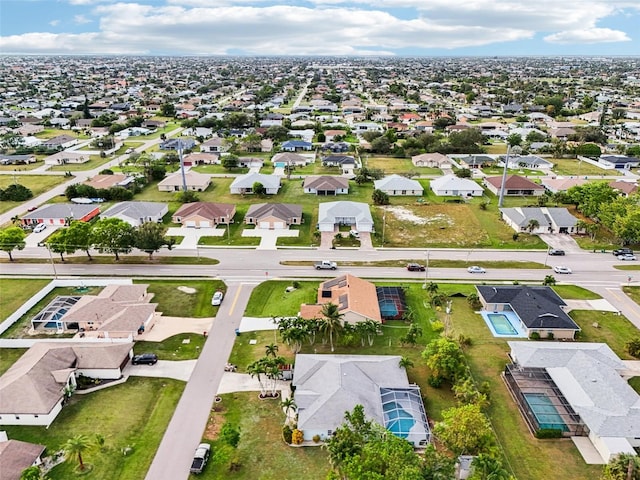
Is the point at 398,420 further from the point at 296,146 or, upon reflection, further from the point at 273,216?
the point at 296,146

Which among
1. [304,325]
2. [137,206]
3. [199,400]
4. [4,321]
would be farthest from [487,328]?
[137,206]

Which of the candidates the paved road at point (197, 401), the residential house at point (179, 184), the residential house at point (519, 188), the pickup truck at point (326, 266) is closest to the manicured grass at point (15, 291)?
the paved road at point (197, 401)

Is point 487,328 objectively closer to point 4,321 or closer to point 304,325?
point 304,325

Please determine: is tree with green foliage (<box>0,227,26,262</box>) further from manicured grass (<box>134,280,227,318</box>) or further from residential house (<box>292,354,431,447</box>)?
residential house (<box>292,354,431,447</box>)

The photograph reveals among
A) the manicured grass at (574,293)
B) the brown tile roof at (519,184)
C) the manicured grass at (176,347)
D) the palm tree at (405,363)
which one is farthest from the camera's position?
the brown tile roof at (519,184)

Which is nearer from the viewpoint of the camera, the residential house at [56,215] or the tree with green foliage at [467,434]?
the tree with green foliage at [467,434]

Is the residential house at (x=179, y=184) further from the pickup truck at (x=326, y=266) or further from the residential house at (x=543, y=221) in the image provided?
the residential house at (x=543, y=221)

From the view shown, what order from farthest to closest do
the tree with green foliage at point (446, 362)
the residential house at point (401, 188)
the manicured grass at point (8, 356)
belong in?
the residential house at point (401, 188) < the manicured grass at point (8, 356) < the tree with green foliage at point (446, 362)

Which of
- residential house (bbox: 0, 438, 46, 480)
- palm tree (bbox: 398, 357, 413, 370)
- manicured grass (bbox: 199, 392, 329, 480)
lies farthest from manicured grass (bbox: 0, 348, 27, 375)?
palm tree (bbox: 398, 357, 413, 370)
